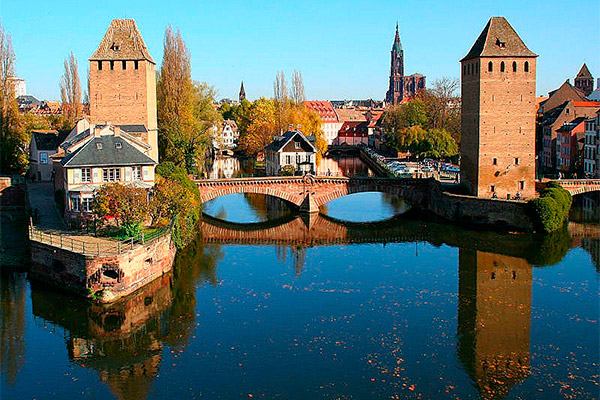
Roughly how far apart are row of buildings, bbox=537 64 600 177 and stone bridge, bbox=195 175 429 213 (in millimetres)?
14740

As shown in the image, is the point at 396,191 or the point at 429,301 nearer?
the point at 429,301

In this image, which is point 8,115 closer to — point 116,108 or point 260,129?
point 116,108

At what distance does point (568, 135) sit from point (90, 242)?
50785 millimetres

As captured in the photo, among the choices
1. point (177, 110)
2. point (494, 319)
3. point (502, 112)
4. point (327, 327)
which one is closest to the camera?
point (327, 327)

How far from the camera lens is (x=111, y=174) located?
35.7 m

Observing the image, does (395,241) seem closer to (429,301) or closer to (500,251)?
(500,251)

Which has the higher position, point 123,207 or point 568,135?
point 568,135

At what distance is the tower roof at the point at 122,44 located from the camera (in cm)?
4681

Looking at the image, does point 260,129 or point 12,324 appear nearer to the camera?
point 12,324

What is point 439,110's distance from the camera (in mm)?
86312

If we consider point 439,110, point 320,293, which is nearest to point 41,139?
point 320,293

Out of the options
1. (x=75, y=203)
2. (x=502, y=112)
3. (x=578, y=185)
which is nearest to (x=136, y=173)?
(x=75, y=203)

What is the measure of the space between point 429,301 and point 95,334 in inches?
536

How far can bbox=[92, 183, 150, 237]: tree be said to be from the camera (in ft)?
104
